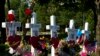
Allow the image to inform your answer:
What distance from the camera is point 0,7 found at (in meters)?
19.8

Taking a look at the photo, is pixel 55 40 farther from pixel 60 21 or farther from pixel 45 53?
pixel 60 21

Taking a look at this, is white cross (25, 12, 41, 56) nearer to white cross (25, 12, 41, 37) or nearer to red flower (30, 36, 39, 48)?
white cross (25, 12, 41, 37)

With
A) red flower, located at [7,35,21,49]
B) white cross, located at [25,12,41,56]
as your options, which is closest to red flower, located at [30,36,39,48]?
white cross, located at [25,12,41,56]

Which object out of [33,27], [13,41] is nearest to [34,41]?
[33,27]

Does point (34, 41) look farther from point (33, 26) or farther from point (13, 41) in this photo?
point (13, 41)

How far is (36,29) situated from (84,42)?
2.87 m

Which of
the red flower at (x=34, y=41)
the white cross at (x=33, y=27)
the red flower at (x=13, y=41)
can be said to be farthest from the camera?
the white cross at (x=33, y=27)

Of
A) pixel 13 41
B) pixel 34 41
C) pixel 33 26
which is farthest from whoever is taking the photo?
pixel 33 26

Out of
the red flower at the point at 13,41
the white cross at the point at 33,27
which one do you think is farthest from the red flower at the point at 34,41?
the red flower at the point at 13,41

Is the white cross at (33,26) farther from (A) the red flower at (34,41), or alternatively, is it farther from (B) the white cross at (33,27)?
(A) the red flower at (34,41)

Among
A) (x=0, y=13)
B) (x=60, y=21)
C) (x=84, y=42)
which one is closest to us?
(x=84, y=42)

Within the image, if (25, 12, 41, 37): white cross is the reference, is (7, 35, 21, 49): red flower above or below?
below

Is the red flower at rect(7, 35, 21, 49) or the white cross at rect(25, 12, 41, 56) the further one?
the white cross at rect(25, 12, 41, 56)

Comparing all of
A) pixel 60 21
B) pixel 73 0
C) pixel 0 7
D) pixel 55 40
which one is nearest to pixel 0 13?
pixel 0 7
